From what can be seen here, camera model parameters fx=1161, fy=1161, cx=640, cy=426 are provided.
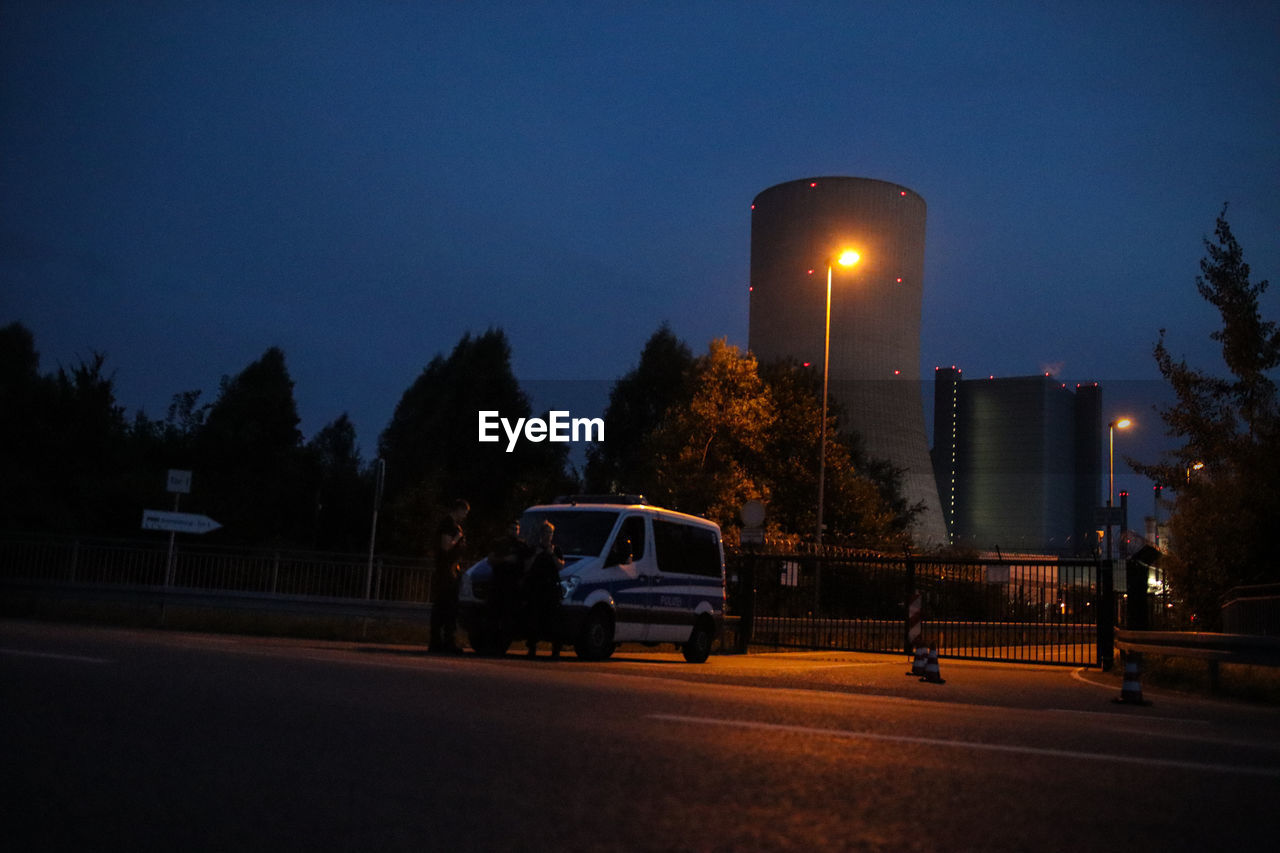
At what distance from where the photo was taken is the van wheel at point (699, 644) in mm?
17234

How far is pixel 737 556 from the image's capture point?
21.9m

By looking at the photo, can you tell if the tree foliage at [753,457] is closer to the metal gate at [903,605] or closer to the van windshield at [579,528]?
the metal gate at [903,605]

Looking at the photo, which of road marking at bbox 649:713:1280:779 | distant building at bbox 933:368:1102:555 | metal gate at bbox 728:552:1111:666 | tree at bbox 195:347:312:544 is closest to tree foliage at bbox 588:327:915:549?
metal gate at bbox 728:552:1111:666

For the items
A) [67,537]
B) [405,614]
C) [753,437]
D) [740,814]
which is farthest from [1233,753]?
[753,437]

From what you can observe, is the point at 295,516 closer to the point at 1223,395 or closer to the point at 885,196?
the point at 885,196

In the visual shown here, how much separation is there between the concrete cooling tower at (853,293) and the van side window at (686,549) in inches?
1274

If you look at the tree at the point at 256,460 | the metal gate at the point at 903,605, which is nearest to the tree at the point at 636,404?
the tree at the point at 256,460

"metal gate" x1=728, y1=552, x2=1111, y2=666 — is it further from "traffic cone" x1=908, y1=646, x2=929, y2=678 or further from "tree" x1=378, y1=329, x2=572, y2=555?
"tree" x1=378, y1=329, x2=572, y2=555

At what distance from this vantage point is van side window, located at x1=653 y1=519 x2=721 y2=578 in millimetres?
16453

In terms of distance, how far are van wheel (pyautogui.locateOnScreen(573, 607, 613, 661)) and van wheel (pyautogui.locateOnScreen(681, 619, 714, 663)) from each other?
2404 mm

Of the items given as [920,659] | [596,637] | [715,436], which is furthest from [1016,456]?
[596,637]

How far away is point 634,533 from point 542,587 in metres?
2.29

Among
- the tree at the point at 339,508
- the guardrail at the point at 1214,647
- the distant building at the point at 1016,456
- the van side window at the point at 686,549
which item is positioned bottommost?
the guardrail at the point at 1214,647

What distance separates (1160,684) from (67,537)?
19.4 metres
